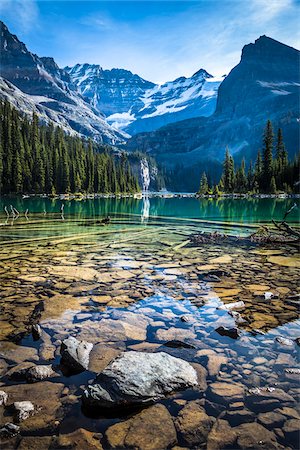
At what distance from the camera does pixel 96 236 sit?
73.6 ft

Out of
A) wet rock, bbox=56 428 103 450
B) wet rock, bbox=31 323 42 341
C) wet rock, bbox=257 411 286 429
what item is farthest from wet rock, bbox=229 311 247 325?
wet rock, bbox=31 323 42 341

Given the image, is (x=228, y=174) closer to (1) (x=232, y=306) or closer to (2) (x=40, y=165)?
(2) (x=40, y=165)

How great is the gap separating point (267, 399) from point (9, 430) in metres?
3.91

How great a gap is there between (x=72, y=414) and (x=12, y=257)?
11790mm

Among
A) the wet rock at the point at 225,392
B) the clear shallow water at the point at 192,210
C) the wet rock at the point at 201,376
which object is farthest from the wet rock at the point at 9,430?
the clear shallow water at the point at 192,210

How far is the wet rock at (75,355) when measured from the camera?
5.69 meters

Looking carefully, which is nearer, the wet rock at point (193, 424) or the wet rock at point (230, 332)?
the wet rock at point (193, 424)

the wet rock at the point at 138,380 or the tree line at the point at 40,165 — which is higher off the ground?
the tree line at the point at 40,165

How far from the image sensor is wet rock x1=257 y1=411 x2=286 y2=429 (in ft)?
14.5

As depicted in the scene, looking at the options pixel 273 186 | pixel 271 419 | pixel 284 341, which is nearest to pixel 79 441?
pixel 271 419

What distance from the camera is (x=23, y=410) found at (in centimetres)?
451

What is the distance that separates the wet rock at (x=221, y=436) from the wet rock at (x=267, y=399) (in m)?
0.64

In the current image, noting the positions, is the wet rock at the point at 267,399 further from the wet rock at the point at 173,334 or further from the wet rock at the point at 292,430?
the wet rock at the point at 173,334

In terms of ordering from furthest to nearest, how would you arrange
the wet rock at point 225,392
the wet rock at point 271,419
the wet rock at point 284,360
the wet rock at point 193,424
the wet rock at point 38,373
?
the wet rock at point 284,360 < the wet rock at point 38,373 < the wet rock at point 225,392 < the wet rock at point 271,419 < the wet rock at point 193,424
